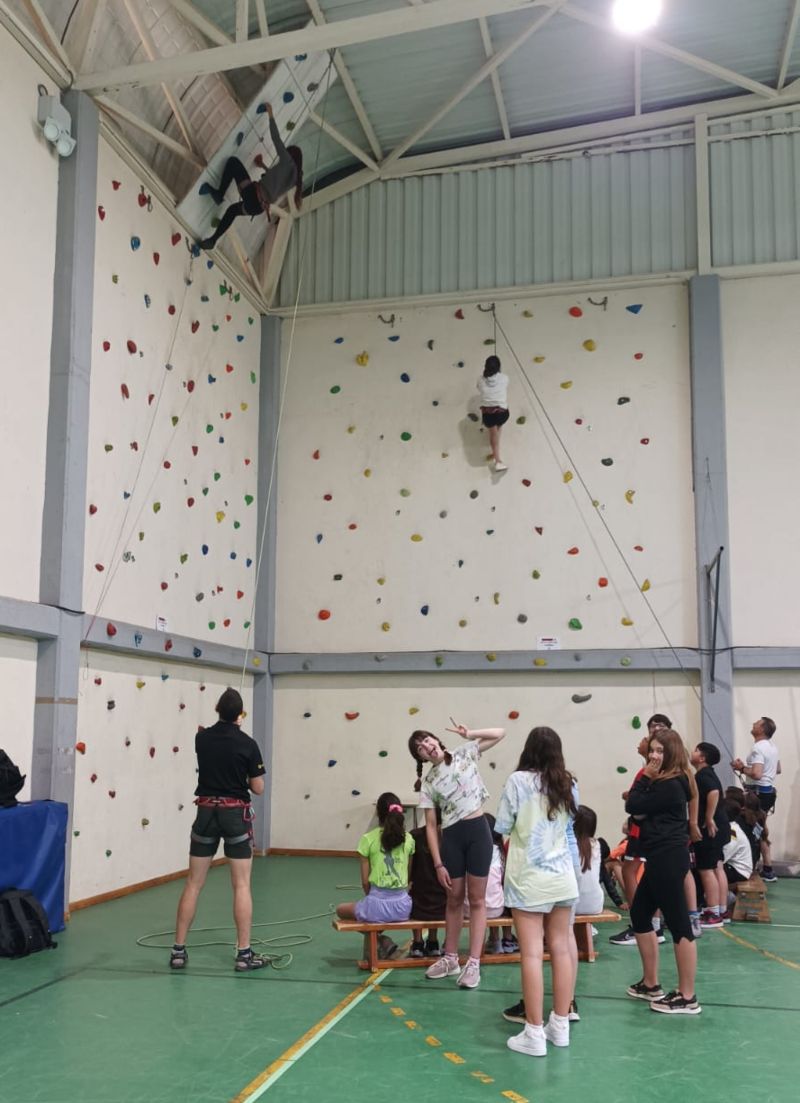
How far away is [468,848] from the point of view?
5.54 meters

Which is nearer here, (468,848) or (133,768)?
(468,848)

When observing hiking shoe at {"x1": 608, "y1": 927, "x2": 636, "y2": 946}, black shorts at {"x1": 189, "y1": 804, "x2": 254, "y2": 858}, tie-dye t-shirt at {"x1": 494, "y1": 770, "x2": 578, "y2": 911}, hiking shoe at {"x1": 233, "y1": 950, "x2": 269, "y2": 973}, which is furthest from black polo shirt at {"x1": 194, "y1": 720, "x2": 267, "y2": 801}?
hiking shoe at {"x1": 608, "y1": 927, "x2": 636, "y2": 946}

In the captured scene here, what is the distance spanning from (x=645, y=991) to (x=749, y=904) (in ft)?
8.30

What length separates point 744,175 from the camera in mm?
11047

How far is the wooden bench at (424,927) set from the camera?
18.9 feet

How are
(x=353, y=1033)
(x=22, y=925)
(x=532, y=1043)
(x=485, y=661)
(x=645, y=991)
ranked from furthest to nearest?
(x=485, y=661), (x=22, y=925), (x=645, y=991), (x=353, y=1033), (x=532, y=1043)

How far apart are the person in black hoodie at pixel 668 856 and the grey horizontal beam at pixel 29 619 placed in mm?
4162

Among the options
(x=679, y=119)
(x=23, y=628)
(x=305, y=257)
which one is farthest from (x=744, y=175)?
(x=23, y=628)

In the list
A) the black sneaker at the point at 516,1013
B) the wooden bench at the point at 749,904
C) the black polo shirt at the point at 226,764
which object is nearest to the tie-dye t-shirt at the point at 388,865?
the black polo shirt at the point at 226,764

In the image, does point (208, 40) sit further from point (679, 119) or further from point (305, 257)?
point (679, 119)

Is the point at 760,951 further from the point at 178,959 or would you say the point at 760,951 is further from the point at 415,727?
the point at 415,727

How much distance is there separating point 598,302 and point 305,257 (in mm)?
3507

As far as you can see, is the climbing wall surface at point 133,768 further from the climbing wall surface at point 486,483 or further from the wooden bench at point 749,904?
the wooden bench at point 749,904

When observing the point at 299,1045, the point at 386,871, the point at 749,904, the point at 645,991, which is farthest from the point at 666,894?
the point at 749,904
